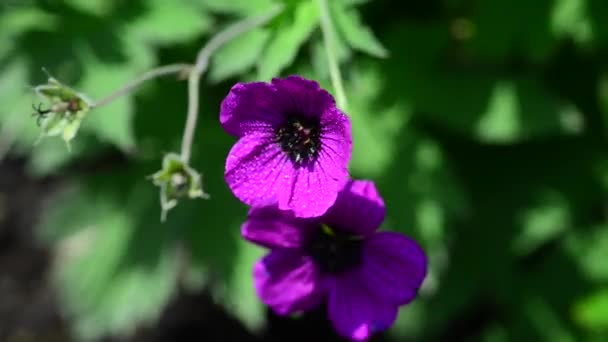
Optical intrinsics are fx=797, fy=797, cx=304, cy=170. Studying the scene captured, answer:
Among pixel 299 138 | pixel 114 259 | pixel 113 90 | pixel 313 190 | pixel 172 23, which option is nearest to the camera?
pixel 313 190

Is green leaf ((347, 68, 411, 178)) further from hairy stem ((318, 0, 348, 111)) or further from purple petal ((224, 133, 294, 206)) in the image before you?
purple petal ((224, 133, 294, 206))

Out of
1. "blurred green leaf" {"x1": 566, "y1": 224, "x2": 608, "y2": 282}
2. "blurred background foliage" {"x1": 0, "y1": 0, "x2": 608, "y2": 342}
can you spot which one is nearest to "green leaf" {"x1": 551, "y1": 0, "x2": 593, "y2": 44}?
"blurred background foliage" {"x1": 0, "y1": 0, "x2": 608, "y2": 342}

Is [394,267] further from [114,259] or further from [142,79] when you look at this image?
[114,259]

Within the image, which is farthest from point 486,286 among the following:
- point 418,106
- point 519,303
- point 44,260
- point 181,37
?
point 44,260

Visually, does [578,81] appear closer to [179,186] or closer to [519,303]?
[519,303]

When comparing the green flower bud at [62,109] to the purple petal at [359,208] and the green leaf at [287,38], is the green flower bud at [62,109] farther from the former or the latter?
the purple petal at [359,208]

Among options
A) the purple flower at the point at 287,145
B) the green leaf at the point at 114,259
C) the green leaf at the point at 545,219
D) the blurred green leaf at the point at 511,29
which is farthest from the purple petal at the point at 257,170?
the green leaf at the point at 545,219

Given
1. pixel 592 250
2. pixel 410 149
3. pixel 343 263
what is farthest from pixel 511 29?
pixel 343 263
